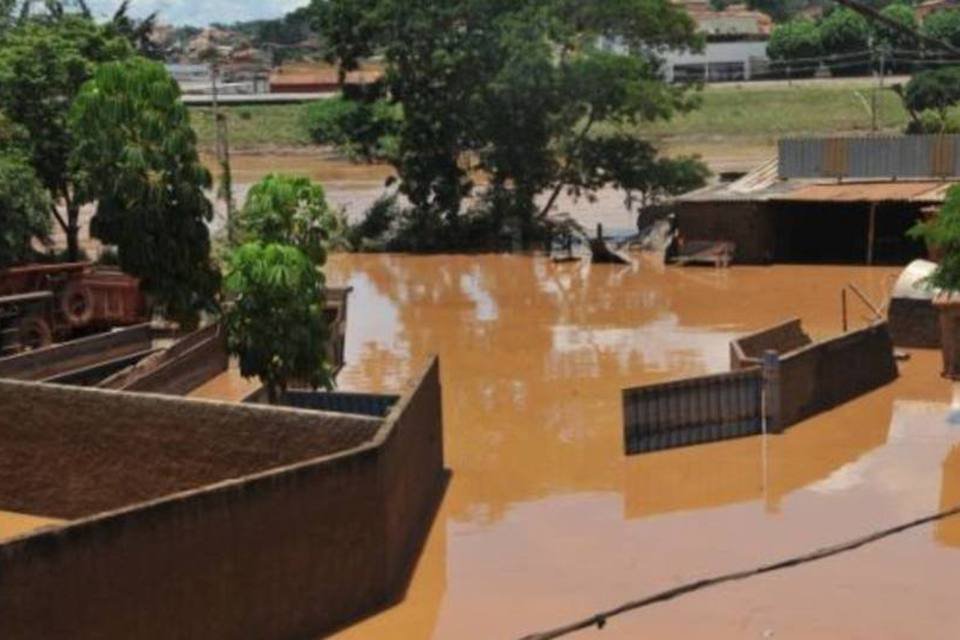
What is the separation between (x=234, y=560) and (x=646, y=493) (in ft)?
23.4

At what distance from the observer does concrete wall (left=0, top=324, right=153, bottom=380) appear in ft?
73.7

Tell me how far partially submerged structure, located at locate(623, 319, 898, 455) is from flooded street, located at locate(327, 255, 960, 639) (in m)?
0.30

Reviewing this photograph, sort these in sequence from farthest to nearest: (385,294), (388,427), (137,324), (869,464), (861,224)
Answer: (861,224)
(385,294)
(137,324)
(869,464)
(388,427)

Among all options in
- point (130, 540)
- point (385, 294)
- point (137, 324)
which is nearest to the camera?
point (130, 540)

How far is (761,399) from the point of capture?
68.5 feet

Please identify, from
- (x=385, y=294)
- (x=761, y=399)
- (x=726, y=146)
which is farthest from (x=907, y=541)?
(x=726, y=146)

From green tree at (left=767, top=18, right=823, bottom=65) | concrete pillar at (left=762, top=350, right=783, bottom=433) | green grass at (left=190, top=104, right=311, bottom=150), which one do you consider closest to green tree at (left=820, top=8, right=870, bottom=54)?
green tree at (left=767, top=18, right=823, bottom=65)

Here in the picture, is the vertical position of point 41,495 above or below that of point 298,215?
below

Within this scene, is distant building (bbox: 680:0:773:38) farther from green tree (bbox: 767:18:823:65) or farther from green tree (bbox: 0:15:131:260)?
green tree (bbox: 0:15:131:260)

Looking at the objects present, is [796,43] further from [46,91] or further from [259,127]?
[46,91]

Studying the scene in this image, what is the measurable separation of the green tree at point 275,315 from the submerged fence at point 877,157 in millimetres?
23277

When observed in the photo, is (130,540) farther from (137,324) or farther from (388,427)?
(137,324)

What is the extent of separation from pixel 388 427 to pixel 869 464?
24.7ft

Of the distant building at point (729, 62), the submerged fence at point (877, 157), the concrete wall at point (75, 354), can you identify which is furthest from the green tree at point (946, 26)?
the concrete wall at point (75, 354)
